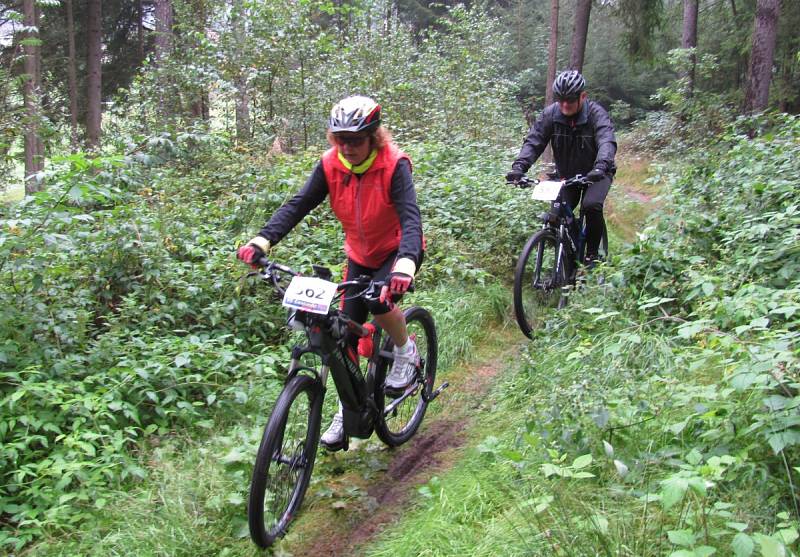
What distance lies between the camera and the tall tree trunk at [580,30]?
52.0 feet

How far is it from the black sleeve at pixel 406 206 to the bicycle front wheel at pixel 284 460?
97 cm

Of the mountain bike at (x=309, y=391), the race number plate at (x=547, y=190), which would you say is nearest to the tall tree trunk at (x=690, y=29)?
the race number plate at (x=547, y=190)

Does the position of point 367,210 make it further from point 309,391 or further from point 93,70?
point 93,70

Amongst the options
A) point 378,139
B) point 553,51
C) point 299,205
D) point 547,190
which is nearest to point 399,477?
point 299,205

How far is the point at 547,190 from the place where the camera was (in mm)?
5789

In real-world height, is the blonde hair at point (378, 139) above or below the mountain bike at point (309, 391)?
above

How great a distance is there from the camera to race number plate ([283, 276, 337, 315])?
10.3ft

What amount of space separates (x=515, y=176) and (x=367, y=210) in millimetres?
2846

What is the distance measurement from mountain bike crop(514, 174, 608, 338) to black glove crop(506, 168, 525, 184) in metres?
0.06

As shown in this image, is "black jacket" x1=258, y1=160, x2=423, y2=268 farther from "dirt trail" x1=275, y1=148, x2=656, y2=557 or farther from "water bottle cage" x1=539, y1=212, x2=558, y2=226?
"water bottle cage" x1=539, y1=212, x2=558, y2=226

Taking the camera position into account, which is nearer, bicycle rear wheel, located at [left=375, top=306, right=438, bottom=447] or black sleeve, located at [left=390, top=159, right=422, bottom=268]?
black sleeve, located at [left=390, top=159, right=422, bottom=268]

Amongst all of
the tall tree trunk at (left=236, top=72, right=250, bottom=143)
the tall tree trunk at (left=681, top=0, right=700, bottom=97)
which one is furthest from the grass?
the tall tree trunk at (left=681, top=0, right=700, bottom=97)

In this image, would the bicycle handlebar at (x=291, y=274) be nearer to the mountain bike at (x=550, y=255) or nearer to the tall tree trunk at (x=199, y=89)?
the mountain bike at (x=550, y=255)

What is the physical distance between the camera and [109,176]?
18.5ft
